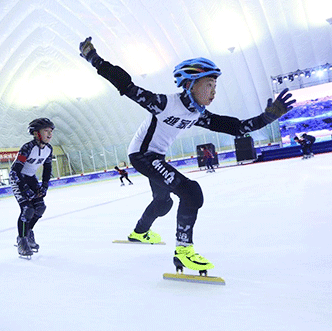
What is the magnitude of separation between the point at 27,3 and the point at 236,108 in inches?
608

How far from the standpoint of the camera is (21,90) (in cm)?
2819

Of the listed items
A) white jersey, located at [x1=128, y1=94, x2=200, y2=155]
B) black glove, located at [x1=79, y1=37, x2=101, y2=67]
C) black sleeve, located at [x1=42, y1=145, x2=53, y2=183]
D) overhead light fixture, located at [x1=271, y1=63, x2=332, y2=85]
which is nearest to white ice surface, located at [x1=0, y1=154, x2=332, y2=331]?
black sleeve, located at [x1=42, y1=145, x2=53, y2=183]

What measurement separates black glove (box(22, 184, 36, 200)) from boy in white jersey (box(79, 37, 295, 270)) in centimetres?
129

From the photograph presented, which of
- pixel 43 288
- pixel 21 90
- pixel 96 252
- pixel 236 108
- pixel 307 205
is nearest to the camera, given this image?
pixel 43 288

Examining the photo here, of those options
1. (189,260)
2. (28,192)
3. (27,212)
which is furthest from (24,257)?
(189,260)

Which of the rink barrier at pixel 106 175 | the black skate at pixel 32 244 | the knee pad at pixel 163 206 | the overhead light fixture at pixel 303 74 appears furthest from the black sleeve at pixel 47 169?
the overhead light fixture at pixel 303 74

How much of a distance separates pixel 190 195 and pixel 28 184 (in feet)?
6.52

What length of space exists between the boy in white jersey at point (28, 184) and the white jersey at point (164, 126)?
1.16m

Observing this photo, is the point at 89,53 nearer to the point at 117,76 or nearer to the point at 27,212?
the point at 117,76

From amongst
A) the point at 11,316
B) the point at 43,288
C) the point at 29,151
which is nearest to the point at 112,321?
the point at 11,316

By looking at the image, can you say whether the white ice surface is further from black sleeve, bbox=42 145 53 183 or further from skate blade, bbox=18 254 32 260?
black sleeve, bbox=42 145 53 183

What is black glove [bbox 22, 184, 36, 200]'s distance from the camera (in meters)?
3.38

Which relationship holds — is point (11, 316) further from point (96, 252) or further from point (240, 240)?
point (240, 240)

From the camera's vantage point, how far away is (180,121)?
2.47 metres
